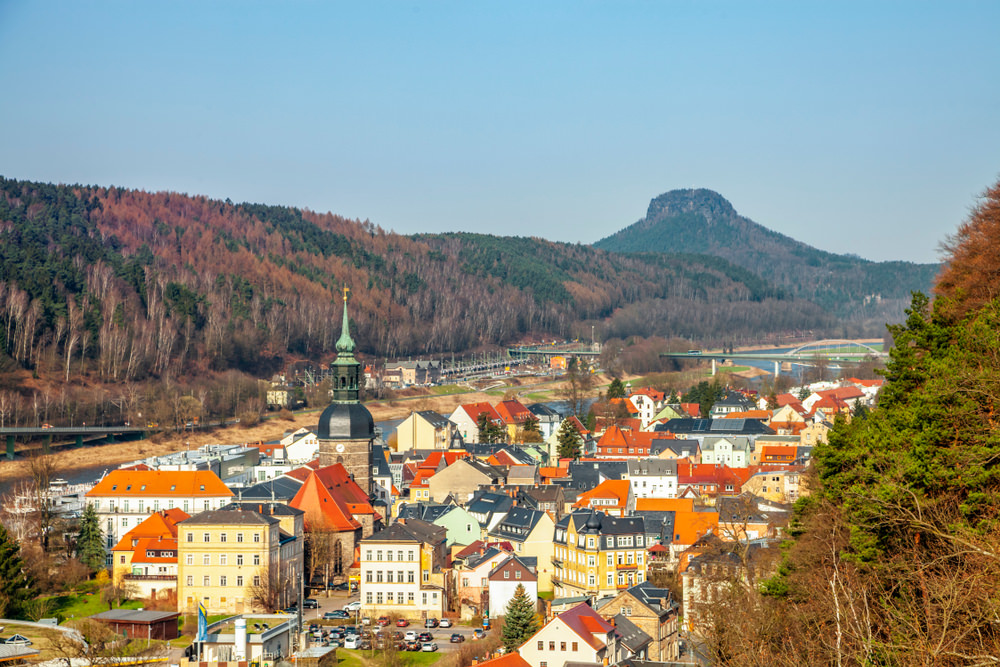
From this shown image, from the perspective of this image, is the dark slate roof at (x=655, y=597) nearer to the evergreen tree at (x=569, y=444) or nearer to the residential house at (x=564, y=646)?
the residential house at (x=564, y=646)

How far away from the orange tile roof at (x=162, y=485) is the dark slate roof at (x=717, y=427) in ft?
115

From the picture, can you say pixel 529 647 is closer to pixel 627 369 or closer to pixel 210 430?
pixel 210 430

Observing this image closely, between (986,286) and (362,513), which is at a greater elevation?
(986,286)

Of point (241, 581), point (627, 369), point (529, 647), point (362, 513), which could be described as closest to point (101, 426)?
point (362, 513)

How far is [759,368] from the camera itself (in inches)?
6516

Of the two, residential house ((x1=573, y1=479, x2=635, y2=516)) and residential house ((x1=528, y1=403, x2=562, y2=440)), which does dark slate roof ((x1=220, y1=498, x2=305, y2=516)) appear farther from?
residential house ((x1=528, y1=403, x2=562, y2=440))

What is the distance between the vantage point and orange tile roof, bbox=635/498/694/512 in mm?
52312

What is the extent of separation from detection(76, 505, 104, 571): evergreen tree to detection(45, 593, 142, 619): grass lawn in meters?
3.51

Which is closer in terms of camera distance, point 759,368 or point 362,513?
point 362,513

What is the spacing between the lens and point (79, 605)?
140 feet

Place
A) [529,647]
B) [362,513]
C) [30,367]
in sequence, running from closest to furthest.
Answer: [529,647] → [362,513] → [30,367]

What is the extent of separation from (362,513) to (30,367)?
181 ft

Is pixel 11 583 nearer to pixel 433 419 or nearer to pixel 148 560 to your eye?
pixel 148 560

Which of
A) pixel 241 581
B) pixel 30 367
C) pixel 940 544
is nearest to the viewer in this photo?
pixel 940 544
